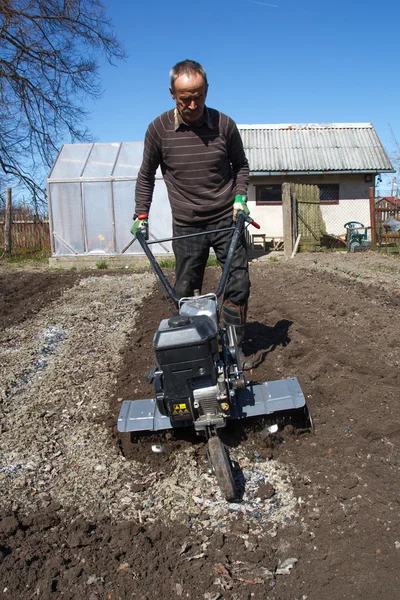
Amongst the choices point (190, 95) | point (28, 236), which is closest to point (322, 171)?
point (28, 236)

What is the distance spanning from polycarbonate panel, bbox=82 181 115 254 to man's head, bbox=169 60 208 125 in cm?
1155

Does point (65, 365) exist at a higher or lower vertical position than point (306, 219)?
lower

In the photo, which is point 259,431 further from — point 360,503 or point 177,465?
point 360,503

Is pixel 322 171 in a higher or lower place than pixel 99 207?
higher

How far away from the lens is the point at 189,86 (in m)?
3.44

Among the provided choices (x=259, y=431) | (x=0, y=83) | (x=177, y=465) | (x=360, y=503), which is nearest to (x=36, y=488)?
(x=177, y=465)

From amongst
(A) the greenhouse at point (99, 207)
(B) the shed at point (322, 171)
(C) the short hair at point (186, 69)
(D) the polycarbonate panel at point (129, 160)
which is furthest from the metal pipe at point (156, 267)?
(B) the shed at point (322, 171)

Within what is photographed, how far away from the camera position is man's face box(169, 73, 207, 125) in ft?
11.2

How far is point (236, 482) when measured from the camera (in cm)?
293

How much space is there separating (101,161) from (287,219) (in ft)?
17.9

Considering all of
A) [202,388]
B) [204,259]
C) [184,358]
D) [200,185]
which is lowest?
[202,388]

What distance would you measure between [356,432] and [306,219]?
497 inches

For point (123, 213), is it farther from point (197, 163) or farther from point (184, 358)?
point (184, 358)

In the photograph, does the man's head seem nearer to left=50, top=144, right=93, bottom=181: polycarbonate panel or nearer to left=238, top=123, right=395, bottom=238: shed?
left=50, top=144, right=93, bottom=181: polycarbonate panel
